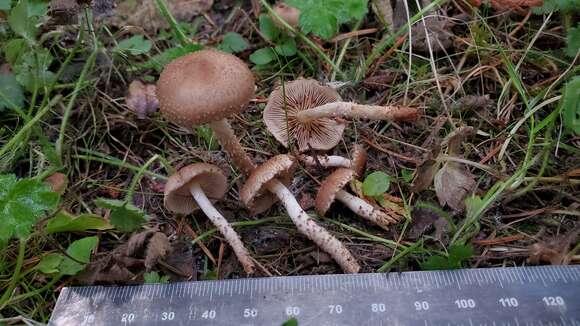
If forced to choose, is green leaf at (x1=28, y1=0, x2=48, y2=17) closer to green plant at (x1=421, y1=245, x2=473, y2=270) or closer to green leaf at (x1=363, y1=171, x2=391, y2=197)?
green leaf at (x1=363, y1=171, x2=391, y2=197)

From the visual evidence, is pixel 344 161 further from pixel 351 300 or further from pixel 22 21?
pixel 22 21

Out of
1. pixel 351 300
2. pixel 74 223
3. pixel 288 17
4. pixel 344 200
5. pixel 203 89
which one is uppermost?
pixel 203 89

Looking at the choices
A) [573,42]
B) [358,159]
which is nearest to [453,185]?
[358,159]

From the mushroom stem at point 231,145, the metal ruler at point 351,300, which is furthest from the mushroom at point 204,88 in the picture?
the metal ruler at point 351,300

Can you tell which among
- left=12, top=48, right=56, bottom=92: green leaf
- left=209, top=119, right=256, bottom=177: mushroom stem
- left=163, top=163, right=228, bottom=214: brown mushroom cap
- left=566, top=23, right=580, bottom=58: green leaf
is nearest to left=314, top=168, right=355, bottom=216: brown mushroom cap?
left=209, top=119, right=256, bottom=177: mushroom stem

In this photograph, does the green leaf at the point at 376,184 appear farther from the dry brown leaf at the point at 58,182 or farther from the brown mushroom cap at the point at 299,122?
the dry brown leaf at the point at 58,182

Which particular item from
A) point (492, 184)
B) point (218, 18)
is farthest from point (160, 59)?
point (492, 184)
